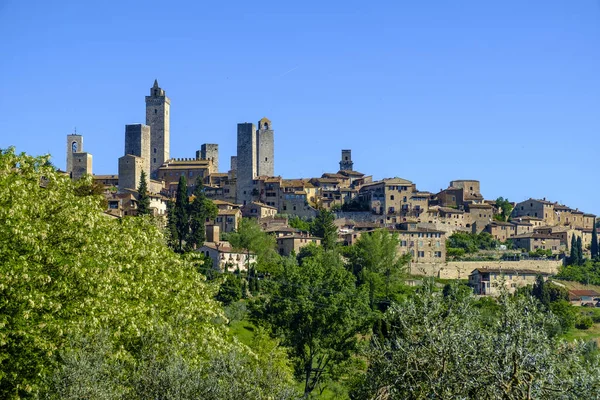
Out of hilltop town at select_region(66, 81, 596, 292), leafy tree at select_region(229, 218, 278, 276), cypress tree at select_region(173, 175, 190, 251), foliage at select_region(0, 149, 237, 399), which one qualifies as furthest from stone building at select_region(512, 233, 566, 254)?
foliage at select_region(0, 149, 237, 399)

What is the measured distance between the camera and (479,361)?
21375 millimetres

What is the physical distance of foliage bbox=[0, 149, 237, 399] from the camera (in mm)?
25766

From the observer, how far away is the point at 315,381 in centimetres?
4838

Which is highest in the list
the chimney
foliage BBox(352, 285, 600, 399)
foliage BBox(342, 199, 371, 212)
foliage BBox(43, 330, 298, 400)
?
foliage BBox(342, 199, 371, 212)

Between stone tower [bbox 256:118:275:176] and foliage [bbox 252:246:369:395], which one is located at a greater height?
stone tower [bbox 256:118:275:176]

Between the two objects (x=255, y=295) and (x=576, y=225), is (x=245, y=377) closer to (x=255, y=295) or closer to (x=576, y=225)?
(x=255, y=295)

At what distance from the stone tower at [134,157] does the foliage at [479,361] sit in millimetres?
97043

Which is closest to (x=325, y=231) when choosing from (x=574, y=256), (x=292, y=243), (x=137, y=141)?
(x=292, y=243)

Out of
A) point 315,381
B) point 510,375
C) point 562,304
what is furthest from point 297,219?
point 510,375

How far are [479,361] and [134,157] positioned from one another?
104 m

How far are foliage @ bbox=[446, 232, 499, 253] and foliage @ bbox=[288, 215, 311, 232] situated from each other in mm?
16213

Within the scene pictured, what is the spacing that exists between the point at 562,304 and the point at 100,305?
221 ft

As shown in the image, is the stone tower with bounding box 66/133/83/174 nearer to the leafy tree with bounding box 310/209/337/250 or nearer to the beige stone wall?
the leafy tree with bounding box 310/209/337/250

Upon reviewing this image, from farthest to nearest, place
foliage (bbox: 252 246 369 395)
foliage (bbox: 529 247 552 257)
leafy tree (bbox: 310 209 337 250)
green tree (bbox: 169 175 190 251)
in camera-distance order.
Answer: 1. foliage (bbox: 529 247 552 257)
2. leafy tree (bbox: 310 209 337 250)
3. green tree (bbox: 169 175 190 251)
4. foliage (bbox: 252 246 369 395)
